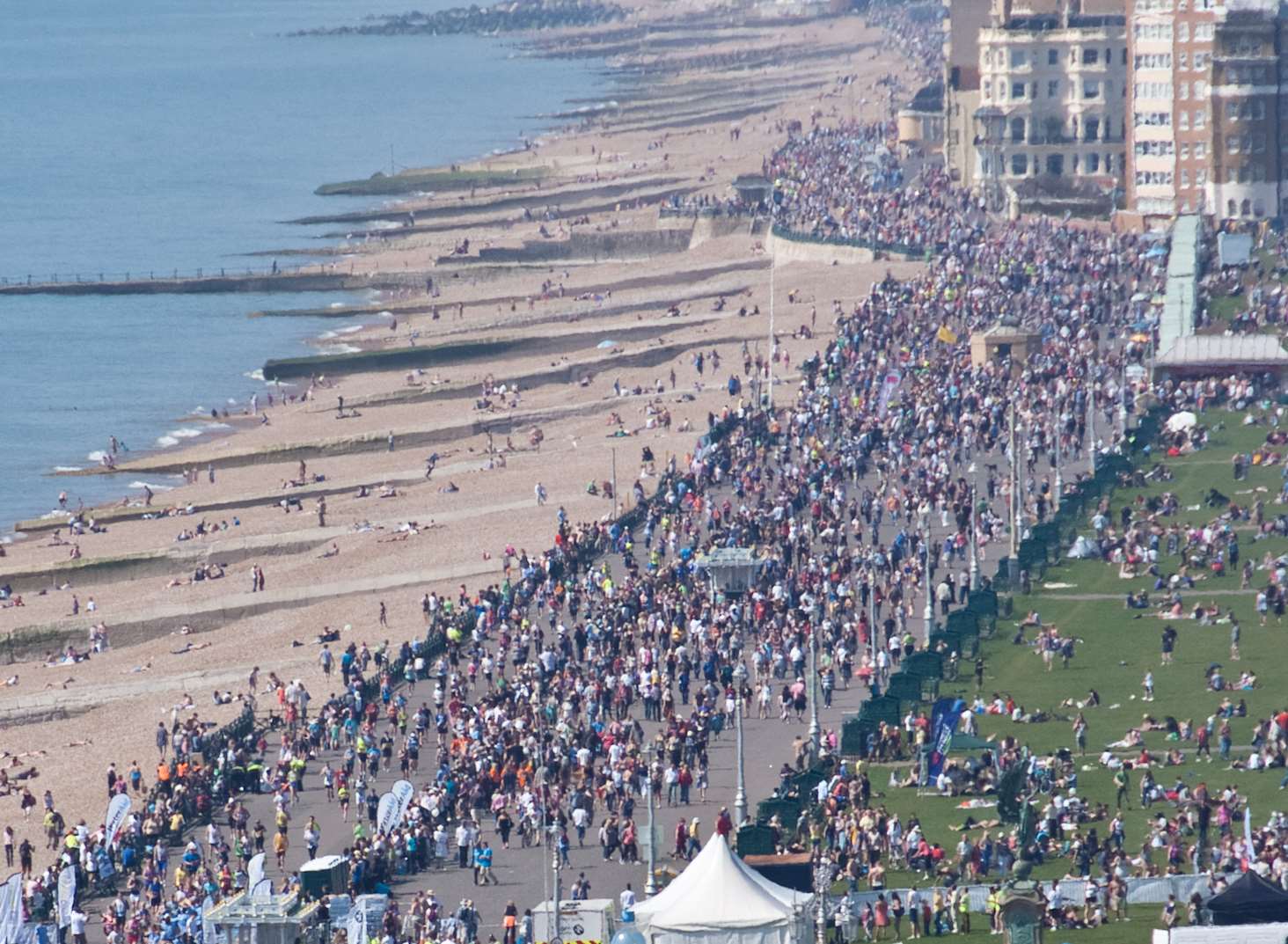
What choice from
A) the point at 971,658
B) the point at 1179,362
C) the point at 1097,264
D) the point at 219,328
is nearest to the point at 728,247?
the point at 219,328

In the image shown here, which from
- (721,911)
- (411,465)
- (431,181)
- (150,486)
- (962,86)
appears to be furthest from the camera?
(431,181)

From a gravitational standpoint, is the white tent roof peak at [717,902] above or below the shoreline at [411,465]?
above

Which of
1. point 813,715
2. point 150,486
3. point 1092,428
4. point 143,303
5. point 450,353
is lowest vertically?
point 143,303

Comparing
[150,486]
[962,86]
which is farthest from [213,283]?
[150,486]

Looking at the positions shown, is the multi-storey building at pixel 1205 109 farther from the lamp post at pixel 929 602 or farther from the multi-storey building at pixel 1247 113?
the lamp post at pixel 929 602

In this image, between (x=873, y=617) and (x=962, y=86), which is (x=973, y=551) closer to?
(x=873, y=617)

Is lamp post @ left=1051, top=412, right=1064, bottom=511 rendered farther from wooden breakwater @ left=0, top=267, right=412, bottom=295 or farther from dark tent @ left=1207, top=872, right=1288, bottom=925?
wooden breakwater @ left=0, top=267, right=412, bottom=295

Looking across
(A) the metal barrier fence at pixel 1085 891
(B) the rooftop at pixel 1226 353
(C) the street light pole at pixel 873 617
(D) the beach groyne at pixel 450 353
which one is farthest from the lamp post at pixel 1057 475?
(D) the beach groyne at pixel 450 353
